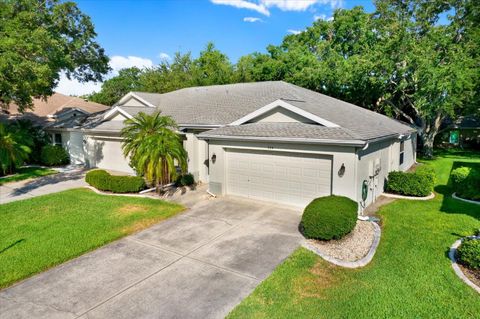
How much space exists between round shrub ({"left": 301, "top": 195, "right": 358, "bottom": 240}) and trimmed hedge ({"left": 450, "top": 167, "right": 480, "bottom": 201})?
7399mm

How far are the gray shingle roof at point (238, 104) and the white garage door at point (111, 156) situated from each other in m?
2.58

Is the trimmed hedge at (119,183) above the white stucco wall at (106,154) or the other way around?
the other way around

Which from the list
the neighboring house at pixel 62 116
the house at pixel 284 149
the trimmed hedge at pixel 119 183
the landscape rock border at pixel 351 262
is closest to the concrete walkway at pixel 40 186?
the trimmed hedge at pixel 119 183

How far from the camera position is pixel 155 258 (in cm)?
852

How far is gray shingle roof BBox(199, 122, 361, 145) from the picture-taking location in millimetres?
11219

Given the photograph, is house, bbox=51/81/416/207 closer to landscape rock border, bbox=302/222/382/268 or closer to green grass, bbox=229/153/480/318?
landscape rock border, bbox=302/222/382/268

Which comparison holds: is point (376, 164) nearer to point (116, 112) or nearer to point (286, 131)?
point (286, 131)

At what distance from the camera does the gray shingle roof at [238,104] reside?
1644 cm

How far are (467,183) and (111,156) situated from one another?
1986 cm

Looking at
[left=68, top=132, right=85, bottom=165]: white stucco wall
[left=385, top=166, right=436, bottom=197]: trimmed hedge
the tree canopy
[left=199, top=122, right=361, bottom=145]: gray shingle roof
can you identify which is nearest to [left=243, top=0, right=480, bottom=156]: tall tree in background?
the tree canopy

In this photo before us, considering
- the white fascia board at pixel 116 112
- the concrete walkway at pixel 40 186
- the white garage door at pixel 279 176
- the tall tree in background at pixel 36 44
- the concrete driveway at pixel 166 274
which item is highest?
the tall tree in background at pixel 36 44

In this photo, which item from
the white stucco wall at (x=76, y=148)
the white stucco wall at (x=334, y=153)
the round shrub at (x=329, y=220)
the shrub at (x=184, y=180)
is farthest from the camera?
the white stucco wall at (x=76, y=148)

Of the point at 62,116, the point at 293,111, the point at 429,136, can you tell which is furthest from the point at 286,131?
the point at 429,136

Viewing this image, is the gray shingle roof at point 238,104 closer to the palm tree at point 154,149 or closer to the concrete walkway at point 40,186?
the palm tree at point 154,149
